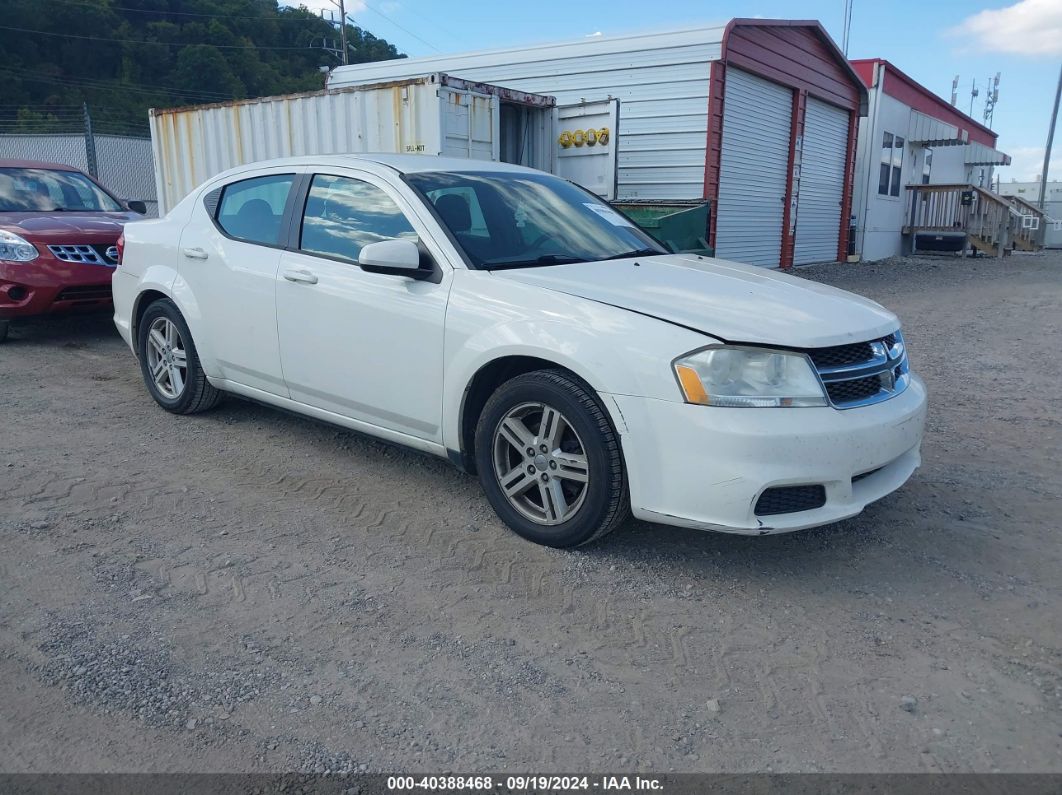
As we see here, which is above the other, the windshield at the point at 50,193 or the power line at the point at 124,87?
the power line at the point at 124,87

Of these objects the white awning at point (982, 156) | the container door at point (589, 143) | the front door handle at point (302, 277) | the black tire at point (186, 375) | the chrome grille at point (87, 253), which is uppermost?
the white awning at point (982, 156)

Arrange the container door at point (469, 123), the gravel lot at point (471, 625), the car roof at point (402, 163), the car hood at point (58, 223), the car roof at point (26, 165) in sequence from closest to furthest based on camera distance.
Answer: the gravel lot at point (471, 625) < the car roof at point (402, 163) < the car hood at point (58, 223) < the car roof at point (26, 165) < the container door at point (469, 123)

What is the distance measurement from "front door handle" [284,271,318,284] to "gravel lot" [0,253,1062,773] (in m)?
1.02

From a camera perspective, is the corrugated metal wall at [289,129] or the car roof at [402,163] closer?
the car roof at [402,163]

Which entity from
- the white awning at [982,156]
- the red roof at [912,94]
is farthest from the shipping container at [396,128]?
the white awning at [982,156]

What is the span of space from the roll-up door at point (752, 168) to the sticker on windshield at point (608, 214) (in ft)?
31.3

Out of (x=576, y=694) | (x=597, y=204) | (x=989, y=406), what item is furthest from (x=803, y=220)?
(x=576, y=694)

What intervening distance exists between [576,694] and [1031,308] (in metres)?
11.7

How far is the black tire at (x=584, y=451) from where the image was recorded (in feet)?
11.0

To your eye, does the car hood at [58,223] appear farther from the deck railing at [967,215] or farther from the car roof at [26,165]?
the deck railing at [967,215]

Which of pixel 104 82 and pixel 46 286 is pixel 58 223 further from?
pixel 104 82

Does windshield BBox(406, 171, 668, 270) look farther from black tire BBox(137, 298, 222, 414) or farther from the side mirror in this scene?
black tire BBox(137, 298, 222, 414)

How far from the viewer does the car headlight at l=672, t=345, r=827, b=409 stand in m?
3.17

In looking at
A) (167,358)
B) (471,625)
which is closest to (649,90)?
(167,358)
